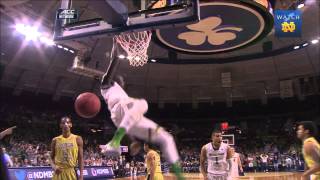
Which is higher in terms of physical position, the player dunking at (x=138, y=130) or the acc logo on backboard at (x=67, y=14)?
the acc logo on backboard at (x=67, y=14)

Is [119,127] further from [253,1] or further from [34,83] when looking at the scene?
[34,83]

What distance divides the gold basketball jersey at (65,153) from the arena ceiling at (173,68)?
12232 mm

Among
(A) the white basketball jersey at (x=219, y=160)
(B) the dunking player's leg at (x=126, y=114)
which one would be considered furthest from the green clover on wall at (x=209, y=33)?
(B) the dunking player's leg at (x=126, y=114)

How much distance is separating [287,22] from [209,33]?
349cm

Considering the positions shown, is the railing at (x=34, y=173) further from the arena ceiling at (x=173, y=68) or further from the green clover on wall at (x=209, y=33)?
the arena ceiling at (x=173, y=68)

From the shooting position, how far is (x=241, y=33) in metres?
15.7

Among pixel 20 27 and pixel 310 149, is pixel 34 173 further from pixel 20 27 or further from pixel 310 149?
pixel 310 149

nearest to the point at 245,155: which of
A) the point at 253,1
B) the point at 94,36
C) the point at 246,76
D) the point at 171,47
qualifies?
the point at 246,76

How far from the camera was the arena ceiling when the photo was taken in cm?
2008

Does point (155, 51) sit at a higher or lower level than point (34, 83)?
higher

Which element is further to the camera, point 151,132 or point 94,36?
point 94,36

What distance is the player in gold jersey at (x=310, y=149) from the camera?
17.3 feet

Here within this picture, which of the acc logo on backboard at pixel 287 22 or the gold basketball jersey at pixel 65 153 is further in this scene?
the acc logo on backboard at pixel 287 22

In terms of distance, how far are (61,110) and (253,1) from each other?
17.6 m
